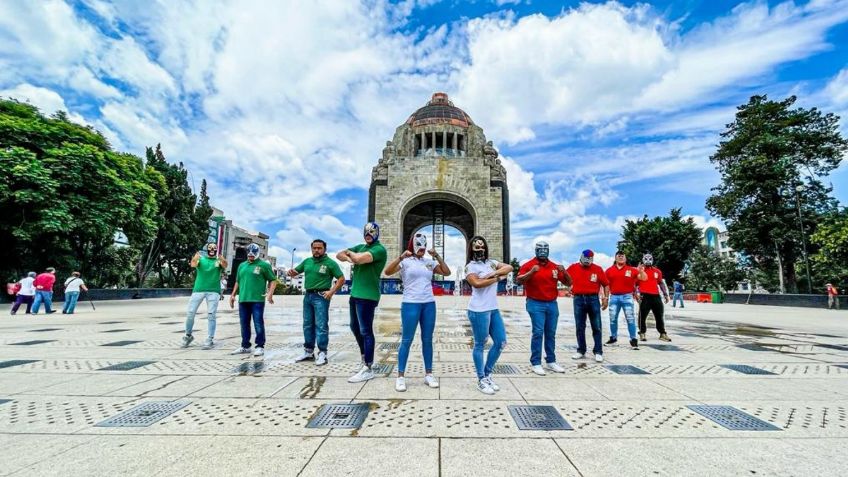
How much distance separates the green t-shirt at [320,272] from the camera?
5745 millimetres

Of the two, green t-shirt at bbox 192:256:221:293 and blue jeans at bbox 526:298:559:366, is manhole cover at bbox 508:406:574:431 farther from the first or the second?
green t-shirt at bbox 192:256:221:293

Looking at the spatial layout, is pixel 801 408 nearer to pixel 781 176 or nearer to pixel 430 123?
pixel 781 176

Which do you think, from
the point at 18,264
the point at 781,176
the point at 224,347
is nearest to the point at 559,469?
the point at 224,347

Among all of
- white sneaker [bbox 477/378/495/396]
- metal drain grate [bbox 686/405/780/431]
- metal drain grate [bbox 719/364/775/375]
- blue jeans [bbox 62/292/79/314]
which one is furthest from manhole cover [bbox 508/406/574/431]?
blue jeans [bbox 62/292/79/314]

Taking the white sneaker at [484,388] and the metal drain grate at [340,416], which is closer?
the metal drain grate at [340,416]

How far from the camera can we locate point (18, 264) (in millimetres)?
20172

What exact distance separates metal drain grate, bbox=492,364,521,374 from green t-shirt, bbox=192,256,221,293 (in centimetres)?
484

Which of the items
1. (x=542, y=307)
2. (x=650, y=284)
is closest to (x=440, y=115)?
(x=650, y=284)

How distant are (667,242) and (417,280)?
45560 mm

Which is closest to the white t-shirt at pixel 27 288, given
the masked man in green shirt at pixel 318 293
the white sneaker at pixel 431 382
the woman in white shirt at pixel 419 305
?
the masked man in green shirt at pixel 318 293

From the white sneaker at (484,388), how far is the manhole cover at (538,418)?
0.47 m

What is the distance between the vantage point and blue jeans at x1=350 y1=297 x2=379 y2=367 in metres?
4.77

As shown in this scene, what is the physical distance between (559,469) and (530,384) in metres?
2.16

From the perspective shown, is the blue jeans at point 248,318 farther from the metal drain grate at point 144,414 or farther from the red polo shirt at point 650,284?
the red polo shirt at point 650,284
